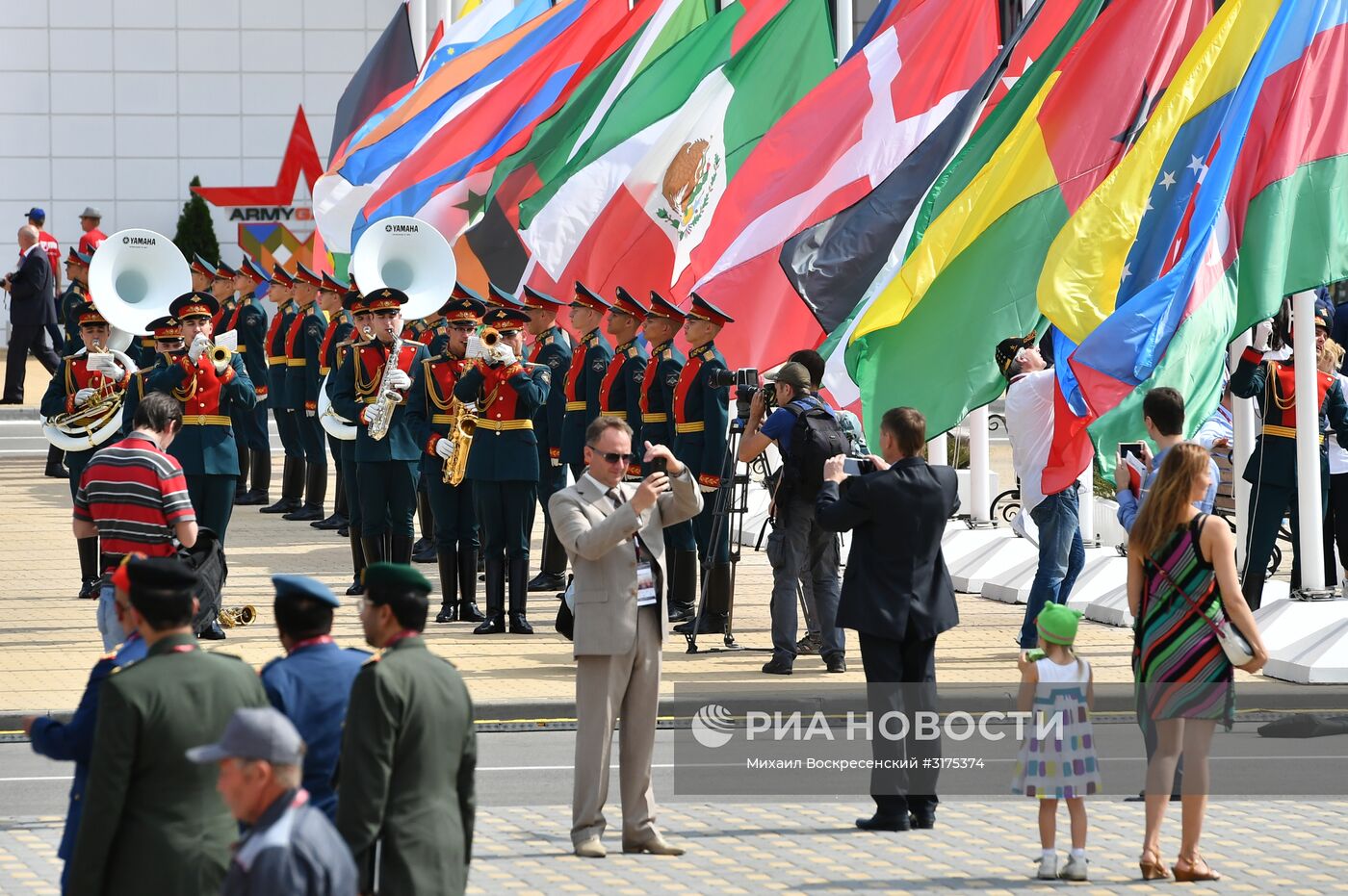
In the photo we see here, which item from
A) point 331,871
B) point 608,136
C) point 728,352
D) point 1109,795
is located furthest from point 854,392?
point 331,871

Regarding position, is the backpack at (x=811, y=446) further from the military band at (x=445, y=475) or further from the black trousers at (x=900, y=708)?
the black trousers at (x=900, y=708)

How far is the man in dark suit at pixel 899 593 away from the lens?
9414 mm

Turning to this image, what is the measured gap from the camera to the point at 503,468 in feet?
47.5

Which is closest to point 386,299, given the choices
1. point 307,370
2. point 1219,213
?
point 307,370

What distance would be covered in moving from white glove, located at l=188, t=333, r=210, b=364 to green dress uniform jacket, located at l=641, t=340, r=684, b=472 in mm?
3068

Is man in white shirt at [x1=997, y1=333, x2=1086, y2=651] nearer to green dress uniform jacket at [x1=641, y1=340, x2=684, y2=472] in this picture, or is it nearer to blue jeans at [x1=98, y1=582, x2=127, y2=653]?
green dress uniform jacket at [x1=641, y1=340, x2=684, y2=472]

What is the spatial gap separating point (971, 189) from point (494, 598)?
4159mm

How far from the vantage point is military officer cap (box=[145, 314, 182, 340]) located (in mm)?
15031

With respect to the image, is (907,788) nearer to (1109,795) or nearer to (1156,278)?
(1109,795)

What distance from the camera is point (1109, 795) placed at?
33.8 ft

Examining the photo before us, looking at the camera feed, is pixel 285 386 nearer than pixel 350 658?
No

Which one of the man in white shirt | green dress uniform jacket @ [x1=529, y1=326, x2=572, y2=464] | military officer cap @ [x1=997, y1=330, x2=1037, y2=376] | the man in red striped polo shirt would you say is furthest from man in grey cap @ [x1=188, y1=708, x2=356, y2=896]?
green dress uniform jacket @ [x1=529, y1=326, x2=572, y2=464]

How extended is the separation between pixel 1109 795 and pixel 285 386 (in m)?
12.1

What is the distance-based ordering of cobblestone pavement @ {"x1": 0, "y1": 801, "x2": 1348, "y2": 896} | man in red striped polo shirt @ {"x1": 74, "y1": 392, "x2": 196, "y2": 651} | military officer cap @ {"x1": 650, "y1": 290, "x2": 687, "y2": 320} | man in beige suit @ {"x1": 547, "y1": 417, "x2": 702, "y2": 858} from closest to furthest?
1. cobblestone pavement @ {"x1": 0, "y1": 801, "x2": 1348, "y2": 896}
2. man in beige suit @ {"x1": 547, "y1": 417, "x2": 702, "y2": 858}
3. man in red striped polo shirt @ {"x1": 74, "y1": 392, "x2": 196, "y2": 651}
4. military officer cap @ {"x1": 650, "y1": 290, "x2": 687, "y2": 320}
